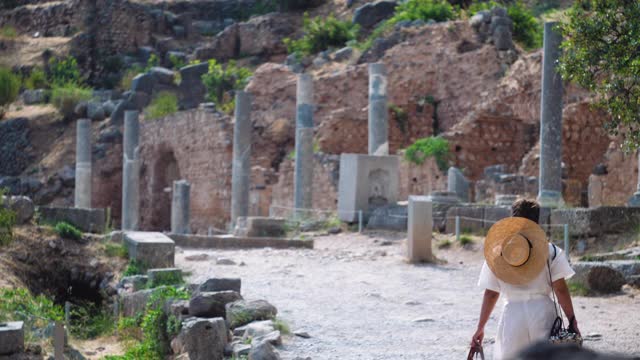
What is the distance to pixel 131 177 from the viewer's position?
98.0ft

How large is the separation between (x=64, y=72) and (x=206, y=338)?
38620 mm

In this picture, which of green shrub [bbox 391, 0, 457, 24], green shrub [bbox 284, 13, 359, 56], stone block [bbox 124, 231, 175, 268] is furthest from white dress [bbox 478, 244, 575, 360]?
green shrub [bbox 284, 13, 359, 56]

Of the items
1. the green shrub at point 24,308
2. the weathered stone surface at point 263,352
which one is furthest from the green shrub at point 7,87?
the weathered stone surface at point 263,352

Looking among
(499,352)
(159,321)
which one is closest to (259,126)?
(159,321)

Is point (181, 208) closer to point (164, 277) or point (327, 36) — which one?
point (164, 277)

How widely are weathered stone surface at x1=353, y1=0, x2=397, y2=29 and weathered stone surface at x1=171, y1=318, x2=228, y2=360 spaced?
3116cm

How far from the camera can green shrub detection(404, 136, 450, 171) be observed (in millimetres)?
24734

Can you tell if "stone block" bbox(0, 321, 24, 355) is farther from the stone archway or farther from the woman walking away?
the stone archway

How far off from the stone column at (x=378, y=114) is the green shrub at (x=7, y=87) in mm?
20976

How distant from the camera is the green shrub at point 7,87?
40.2 metres

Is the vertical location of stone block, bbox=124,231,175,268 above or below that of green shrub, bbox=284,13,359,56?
below

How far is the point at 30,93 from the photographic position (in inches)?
1700

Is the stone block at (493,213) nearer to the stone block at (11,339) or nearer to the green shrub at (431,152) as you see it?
the green shrub at (431,152)

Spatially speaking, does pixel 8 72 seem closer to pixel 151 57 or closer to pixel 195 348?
pixel 151 57
